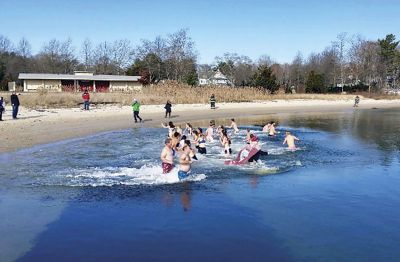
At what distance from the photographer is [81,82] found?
225 ft

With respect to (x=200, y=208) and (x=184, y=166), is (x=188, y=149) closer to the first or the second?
(x=184, y=166)

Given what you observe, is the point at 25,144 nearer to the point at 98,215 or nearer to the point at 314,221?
the point at 98,215

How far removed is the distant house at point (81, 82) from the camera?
212 ft

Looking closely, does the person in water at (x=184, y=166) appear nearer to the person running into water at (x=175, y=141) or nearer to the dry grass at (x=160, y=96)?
the person running into water at (x=175, y=141)

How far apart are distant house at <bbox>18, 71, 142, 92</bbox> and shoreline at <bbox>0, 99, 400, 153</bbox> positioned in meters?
22.9

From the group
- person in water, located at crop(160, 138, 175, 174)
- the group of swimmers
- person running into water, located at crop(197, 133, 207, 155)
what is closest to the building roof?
the group of swimmers

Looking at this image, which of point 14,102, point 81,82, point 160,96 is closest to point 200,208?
point 14,102

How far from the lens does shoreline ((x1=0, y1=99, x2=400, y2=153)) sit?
22.9 metres

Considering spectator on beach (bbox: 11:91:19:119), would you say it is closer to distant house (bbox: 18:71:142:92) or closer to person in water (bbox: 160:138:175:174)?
person in water (bbox: 160:138:175:174)

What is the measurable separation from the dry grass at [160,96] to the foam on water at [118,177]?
23847mm

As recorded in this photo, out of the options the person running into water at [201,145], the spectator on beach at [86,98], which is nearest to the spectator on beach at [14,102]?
the spectator on beach at [86,98]

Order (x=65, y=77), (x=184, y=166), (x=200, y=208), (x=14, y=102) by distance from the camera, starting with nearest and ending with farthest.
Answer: (x=200, y=208), (x=184, y=166), (x=14, y=102), (x=65, y=77)

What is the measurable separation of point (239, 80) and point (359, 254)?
91.8 metres

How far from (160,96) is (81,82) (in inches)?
1052
